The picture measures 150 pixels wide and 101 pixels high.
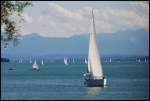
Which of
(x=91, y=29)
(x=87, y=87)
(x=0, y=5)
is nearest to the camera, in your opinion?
(x=0, y=5)

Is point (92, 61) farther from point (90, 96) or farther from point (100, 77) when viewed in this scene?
point (90, 96)

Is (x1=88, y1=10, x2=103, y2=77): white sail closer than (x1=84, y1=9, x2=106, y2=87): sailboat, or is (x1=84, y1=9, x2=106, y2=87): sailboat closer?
(x1=84, y1=9, x2=106, y2=87): sailboat

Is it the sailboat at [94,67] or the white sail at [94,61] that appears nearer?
the sailboat at [94,67]

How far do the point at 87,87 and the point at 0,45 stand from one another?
3062 inches

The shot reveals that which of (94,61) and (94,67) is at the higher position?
(94,61)

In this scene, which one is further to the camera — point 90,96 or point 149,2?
point 90,96

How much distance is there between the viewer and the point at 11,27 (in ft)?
71.2

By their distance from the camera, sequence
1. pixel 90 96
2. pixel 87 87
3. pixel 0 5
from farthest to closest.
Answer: pixel 87 87 < pixel 90 96 < pixel 0 5

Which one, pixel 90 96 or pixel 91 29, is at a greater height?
pixel 91 29

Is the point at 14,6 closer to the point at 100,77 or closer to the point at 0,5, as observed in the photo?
the point at 0,5

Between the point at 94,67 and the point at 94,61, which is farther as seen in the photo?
the point at 94,61

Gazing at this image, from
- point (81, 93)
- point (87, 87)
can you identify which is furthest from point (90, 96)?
point (87, 87)

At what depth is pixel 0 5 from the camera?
2064 cm

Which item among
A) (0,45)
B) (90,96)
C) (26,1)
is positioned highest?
(26,1)
